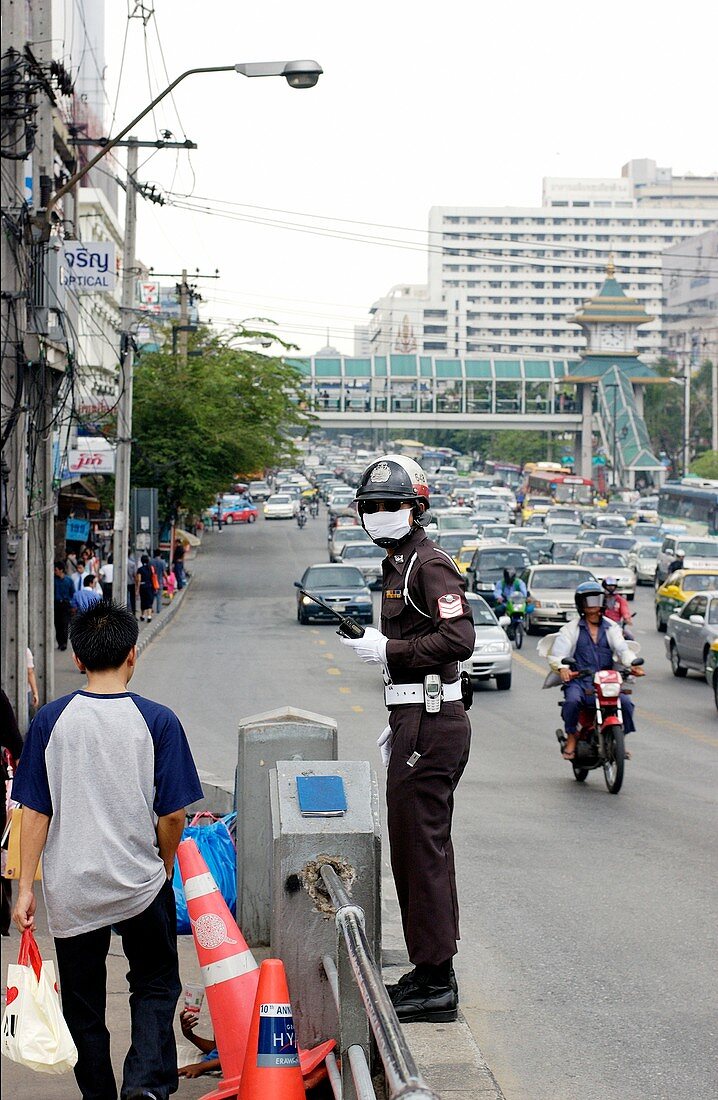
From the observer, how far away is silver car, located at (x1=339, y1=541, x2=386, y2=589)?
44.7 meters

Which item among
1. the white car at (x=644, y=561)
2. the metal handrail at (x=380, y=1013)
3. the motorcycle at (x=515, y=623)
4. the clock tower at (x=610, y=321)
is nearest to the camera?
the metal handrail at (x=380, y=1013)

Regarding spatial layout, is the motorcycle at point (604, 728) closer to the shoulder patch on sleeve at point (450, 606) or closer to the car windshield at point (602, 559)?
the shoulder patch on sleeve at point (450, 606)

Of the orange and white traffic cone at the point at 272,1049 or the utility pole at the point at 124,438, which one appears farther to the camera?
the utility pole at the point at 124,438

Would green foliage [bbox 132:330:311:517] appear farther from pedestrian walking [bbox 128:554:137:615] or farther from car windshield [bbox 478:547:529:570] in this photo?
car windshield [bbox 478:547:529:570]

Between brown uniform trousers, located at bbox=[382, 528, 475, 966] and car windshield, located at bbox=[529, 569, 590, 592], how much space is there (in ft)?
92.8

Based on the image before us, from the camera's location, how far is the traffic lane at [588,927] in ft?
19.6

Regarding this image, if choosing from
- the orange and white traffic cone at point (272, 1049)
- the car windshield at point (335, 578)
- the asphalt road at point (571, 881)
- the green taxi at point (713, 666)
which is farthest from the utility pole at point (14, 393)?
the car windshield at point (335, 578)

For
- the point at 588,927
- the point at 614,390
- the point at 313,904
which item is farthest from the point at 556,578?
the point at 614,390

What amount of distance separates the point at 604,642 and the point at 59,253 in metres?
7.28

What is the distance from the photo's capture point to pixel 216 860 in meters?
7.94

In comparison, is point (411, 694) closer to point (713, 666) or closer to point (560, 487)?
point (713, 666)

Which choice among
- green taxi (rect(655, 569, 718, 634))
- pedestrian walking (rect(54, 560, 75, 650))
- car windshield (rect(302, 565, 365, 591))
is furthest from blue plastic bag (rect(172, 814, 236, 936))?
car windshield (rect(302, 565, 365, 591))

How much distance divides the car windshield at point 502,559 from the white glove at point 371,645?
33114mm

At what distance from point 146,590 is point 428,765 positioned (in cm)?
3207
